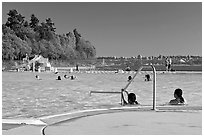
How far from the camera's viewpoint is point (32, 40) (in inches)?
2857

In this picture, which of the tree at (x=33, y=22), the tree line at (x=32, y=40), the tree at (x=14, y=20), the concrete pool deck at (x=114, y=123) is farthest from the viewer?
the tree at (x=33, y=22)

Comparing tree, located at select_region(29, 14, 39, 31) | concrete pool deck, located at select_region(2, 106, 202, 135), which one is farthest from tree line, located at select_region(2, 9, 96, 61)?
concrete pool deck, located at select_region(2, 106, 202, 135)

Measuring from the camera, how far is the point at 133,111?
20.5 feet

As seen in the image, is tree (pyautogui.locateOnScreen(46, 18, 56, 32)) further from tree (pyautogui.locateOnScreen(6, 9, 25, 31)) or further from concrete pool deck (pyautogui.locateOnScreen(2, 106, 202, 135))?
concrete pool deck (pyautogui.locateOnScreen(2, 106, 202, 135))

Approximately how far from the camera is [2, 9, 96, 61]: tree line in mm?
64562

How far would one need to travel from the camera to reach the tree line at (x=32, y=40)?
212 ft

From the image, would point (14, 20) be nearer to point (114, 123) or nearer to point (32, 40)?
point (32, 40)

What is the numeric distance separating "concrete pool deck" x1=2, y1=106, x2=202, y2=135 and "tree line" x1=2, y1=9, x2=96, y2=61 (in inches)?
2236

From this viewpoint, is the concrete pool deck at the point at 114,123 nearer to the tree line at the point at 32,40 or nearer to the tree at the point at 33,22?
the tree line at the point at 32,40

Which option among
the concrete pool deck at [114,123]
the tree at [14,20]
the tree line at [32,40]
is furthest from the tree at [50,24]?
the concrete pool deck at [114,123]

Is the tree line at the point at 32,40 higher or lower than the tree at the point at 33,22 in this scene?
lower

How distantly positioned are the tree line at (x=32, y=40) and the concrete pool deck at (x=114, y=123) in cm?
5680

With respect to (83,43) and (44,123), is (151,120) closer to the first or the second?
(44,123)

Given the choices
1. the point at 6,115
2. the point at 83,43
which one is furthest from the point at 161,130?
the point at 83,43
